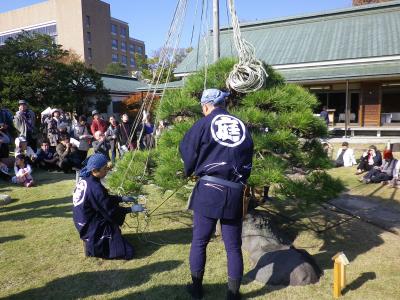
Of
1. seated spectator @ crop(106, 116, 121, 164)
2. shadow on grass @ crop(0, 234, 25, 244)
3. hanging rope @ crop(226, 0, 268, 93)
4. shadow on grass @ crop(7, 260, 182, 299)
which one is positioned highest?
hanging rope @ crop(226, 0, 268, 93)

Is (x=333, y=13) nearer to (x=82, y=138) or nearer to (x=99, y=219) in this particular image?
(x=82, y=138)

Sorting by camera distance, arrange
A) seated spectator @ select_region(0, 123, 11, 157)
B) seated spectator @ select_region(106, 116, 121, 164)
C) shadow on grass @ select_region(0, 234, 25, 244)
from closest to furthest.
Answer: shadow on grass @ select_region(0, 234, 25, 244), seated spectator @ select_region(0, 123, 11, 157), seated spectator @ select_region(106, 116, 121, 164)

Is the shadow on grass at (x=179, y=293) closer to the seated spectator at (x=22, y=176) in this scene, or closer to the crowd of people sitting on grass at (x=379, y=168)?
the seated spectator at (x=22, y=176)

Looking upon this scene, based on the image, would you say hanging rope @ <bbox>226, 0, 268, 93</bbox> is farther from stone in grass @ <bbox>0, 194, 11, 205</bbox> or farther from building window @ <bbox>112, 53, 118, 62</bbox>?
building window @ <bbox>112, 53, 118, 62</bbox>

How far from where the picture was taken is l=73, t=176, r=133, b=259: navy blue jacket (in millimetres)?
3465

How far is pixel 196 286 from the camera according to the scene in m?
2.82

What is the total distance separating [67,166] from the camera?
841 cm

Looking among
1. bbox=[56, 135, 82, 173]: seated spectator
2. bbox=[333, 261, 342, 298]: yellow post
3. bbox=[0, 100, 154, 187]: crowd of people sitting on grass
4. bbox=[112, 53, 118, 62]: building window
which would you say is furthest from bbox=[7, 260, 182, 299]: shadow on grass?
bbox=[112, 53, 118, 62]: building window

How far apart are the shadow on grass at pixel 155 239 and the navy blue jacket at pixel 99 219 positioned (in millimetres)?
230

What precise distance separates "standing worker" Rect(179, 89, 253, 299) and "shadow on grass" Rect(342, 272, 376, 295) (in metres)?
0.98

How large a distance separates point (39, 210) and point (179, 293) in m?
3.32

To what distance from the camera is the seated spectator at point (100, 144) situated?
8.84m

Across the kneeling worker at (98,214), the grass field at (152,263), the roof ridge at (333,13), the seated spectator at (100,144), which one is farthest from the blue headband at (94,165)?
the roof ridge at (333,13)

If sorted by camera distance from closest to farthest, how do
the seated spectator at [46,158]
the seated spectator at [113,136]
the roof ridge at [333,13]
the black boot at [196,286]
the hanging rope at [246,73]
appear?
the black boot at [196,286] < the hanging rope at [246,73] < the seated spectator at [46,158] < the seated spectator at [113,136] < the roof ridge at [333,13]
